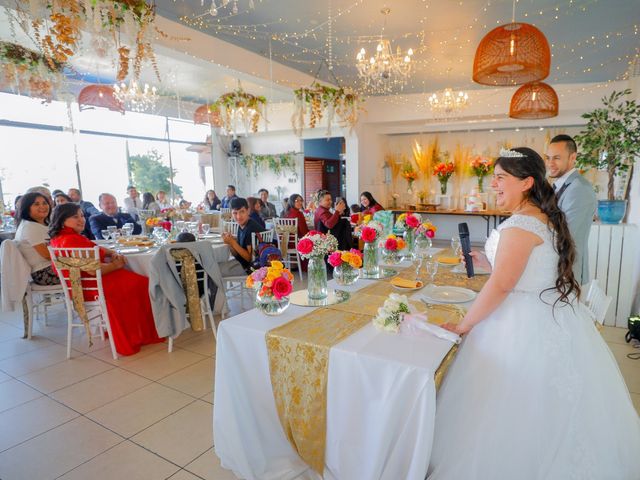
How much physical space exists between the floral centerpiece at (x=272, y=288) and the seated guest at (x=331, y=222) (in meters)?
3.78

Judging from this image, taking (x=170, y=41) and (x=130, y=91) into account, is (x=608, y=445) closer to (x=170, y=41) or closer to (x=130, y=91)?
(x=170, y=41)

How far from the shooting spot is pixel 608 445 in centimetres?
163

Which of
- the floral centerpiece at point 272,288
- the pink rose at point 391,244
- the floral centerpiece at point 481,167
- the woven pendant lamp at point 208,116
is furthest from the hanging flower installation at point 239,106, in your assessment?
the floral centerpiece at point 481,167

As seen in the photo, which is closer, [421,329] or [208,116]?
[421,329]

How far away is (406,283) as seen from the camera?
2367 millimetres

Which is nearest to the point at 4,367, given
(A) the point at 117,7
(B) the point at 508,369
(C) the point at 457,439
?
(A) the point at 117,7

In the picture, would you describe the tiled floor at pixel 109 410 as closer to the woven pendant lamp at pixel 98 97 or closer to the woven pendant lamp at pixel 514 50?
the woven pendant lamp at pixel 514 50

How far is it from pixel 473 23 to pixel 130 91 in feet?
16.5

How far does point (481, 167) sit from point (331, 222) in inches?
188

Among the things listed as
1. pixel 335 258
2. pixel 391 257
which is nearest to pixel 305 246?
pixel 335 258

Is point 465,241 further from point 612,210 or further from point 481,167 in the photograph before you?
point 481,167

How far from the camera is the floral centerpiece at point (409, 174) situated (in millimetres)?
9539

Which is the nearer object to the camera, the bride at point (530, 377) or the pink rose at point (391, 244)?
the bride at point (530, 377)

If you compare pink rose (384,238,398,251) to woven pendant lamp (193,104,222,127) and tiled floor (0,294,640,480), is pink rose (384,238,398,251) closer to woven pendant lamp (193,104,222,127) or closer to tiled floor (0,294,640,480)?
tiled floor (0,294,640,480)
